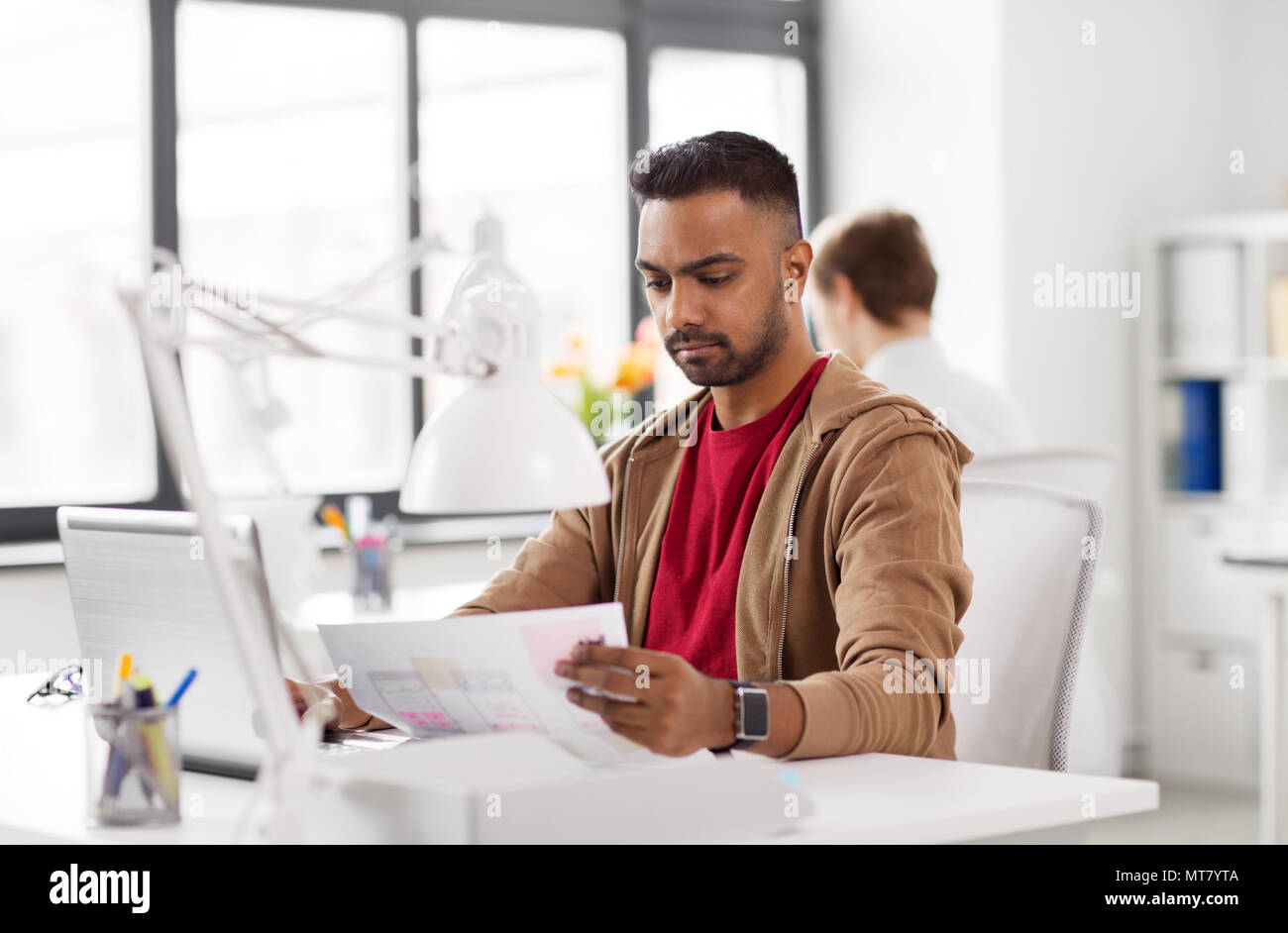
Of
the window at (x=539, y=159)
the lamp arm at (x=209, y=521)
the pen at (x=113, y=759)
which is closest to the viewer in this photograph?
the lamp arm at (x=209, y=521)

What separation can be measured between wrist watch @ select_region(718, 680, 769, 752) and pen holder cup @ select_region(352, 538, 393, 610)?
184 centimetres

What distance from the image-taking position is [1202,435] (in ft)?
14.9

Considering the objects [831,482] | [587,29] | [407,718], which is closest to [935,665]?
[831,482]

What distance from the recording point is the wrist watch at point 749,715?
1410 millimetres

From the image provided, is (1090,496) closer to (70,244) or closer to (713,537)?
(713,537)

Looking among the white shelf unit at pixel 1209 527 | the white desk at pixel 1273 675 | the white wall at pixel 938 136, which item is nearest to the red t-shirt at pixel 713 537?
the white desk at pixel 1273 675

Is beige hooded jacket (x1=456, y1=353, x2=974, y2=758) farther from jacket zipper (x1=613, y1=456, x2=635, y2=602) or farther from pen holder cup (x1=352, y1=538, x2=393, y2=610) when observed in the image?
pen holder cup (x1=352, y1=538, x2=393, y2=610)

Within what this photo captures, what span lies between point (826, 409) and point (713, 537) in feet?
0.67

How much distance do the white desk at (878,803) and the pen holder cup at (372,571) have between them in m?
1.59

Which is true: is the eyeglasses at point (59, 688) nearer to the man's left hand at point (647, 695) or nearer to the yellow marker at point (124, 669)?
the yellow marker at point (124, 669)

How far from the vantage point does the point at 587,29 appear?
445cm

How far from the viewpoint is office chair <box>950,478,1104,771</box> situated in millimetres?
1800
